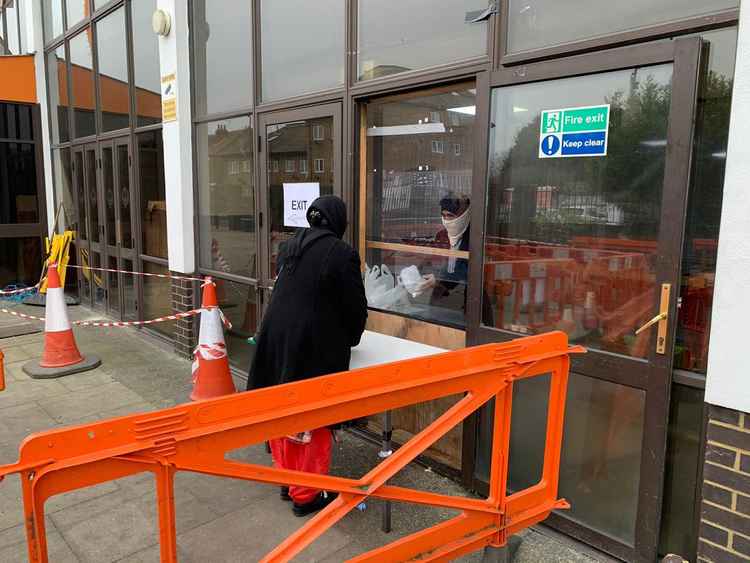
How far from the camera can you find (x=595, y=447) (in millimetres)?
2828

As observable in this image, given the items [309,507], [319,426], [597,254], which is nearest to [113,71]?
[309,507]

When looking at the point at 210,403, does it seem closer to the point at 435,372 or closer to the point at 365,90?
the point at 435,372

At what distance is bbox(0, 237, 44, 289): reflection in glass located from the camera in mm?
9289

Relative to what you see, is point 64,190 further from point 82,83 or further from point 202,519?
point 202,519

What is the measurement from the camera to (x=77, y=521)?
10.1ft

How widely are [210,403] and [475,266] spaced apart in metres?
1.98

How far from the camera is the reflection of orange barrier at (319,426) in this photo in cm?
135

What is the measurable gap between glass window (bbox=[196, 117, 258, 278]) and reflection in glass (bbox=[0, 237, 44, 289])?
540cm

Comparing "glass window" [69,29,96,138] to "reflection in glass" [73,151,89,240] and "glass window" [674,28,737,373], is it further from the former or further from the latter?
"glass window" [674,28,737,373]

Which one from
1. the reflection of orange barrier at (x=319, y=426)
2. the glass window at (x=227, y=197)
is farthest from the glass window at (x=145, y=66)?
the reflection of orange barrier at (x=319, y=426)

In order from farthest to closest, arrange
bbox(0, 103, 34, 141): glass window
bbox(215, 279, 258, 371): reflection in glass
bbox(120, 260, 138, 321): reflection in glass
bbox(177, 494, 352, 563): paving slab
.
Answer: bbox(0, 103, 34, 141): glass window < bbox(120, 260, 138, 321): reflection in glass < bbox(215, 279, 258, 371): reflection in glass < bbox(177, 494, 352, 563): paving slab

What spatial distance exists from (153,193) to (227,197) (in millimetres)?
1590

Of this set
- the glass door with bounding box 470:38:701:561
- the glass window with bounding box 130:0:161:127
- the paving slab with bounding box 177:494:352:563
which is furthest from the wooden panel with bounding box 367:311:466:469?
the glass window with bounding box 130:0:161:127

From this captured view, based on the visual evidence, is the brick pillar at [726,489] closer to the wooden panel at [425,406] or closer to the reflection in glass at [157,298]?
the wooden panel at [425,406]
